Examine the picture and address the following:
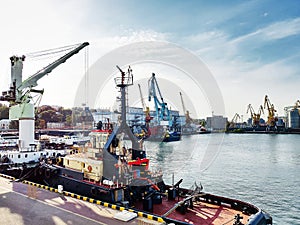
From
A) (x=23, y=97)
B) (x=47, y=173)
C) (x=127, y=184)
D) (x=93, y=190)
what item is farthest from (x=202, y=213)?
(x=23, y=97)

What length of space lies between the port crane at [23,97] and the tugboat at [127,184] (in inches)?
619

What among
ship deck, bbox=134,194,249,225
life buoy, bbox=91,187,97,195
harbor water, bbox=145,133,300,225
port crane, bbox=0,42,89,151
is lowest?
harbor water, bbox=145,133,300,225

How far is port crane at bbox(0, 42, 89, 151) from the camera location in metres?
28.8

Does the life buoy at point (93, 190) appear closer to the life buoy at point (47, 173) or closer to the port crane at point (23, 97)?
the life buoy at point (47, 173)

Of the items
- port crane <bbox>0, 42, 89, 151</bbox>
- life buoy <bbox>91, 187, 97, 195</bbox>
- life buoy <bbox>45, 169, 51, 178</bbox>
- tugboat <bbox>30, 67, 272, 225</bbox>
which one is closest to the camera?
tugboat <bbox>30, 67, 272, 225</bbox>

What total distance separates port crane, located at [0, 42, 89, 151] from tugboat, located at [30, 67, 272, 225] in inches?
619

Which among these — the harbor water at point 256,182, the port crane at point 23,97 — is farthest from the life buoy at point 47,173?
the port crane at point 23,97

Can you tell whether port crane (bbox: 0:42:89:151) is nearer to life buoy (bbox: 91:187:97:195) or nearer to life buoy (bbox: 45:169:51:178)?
life buoy (bbox: 45:169:51:178)

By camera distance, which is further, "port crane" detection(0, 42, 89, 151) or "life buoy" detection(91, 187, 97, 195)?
"port crane" detection(0, 42, 89, 151)

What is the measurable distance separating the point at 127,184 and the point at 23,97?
72.1 ft

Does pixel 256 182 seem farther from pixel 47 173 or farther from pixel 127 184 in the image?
pixel 47 173

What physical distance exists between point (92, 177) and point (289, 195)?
1603cm

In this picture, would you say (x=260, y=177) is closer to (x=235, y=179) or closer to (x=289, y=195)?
(x=235, y=179)

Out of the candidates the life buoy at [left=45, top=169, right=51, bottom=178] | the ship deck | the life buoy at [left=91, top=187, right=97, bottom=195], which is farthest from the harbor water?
the life buoy at [left=45, top=169, right=51, bottom=178]
